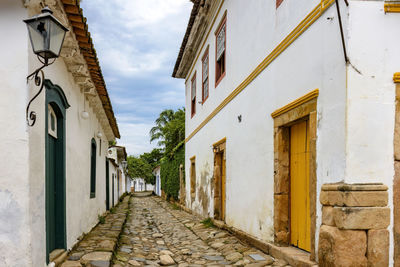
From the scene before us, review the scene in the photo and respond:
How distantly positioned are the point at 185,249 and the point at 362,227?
13.4 ft

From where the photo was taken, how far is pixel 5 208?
3.42 meters

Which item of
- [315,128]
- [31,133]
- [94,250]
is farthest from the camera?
[94,250]

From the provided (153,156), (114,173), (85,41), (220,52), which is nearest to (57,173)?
(85,41)

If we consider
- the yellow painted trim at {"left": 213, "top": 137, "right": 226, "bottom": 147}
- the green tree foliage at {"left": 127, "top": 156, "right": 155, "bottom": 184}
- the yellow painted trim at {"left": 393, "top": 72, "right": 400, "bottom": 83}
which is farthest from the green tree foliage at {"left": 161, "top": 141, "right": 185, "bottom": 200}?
the green tree foliage at {"left": 127, "top": 156, "right": 155, "bottom": 184}

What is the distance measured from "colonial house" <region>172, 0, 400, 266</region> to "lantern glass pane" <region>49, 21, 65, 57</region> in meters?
2.78

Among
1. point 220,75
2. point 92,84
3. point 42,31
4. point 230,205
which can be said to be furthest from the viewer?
point 220,75

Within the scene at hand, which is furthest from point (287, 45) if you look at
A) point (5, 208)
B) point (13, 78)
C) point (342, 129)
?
point (5, 208)

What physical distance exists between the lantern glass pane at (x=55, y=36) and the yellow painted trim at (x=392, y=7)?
3.26 metres

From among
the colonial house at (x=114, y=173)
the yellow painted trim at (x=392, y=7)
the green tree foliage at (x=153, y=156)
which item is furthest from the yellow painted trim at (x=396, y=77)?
the green tree foliage at (x=153, y=156)

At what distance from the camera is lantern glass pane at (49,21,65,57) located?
3318 millimetres

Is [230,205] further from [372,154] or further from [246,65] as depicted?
[372,154]

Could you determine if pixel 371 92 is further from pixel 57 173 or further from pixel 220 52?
pixel 220 52

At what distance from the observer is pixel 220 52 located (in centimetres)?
888

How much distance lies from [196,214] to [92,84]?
21.4 feet
